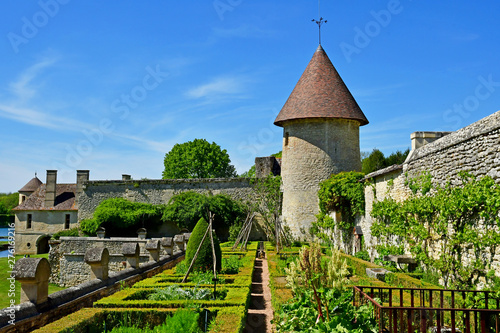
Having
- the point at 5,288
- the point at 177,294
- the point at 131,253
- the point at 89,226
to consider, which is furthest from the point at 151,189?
the point at 177,294

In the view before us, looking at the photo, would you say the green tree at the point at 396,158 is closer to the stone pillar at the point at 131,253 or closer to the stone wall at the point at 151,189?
the stone wall at the point at 151,189

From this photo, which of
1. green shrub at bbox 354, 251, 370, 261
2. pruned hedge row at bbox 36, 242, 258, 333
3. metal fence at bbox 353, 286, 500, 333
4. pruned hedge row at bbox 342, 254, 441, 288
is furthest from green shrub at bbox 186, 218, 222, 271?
green shrub at bbox 354, 251, 370, 261

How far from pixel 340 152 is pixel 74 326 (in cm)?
1664

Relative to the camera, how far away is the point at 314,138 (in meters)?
20.0

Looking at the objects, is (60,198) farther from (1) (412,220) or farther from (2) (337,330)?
(2) (337,330)

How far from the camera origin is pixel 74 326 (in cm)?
523

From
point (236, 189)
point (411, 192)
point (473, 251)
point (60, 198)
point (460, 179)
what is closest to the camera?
point (473, 251)

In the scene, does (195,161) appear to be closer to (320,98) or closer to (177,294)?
(320,98)

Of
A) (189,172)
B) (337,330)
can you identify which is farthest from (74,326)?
(189,172)

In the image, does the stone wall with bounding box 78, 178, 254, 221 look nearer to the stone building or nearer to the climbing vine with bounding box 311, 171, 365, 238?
the stone building

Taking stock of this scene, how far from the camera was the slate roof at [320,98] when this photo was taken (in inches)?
778

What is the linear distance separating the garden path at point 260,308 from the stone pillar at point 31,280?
10.7 ft

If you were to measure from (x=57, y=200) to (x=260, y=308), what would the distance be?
2934cm

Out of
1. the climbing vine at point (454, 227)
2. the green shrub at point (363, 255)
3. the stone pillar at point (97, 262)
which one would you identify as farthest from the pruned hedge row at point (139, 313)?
the green shrub at point (363, 255)
